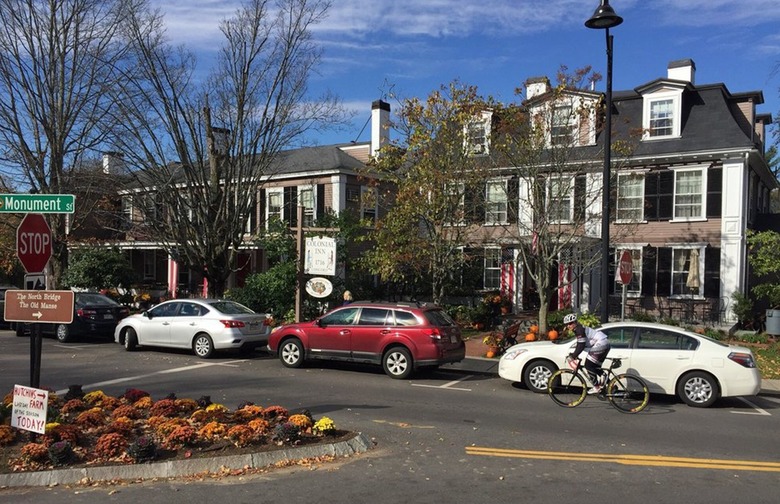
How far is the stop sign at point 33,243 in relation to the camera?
23.2 ft

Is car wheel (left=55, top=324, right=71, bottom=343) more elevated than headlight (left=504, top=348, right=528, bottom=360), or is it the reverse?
headlight (left=504, top=348, right=528, bottom=360)

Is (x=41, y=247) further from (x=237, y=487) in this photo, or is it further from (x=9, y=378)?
(x=9, y=378)

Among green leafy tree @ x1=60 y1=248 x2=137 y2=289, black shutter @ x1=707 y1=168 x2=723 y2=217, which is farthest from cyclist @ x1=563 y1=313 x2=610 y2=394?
green leafy tree @ x1=60 y1=248 x2=137 y2=289

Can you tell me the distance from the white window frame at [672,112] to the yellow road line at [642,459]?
16.9m

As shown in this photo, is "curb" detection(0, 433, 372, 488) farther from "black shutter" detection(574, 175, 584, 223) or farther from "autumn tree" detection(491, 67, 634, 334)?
"black shutter" detection(574, 175, 584, 223)

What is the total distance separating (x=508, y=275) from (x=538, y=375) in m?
13.3

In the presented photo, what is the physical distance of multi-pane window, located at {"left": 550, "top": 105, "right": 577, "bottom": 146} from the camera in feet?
56.0

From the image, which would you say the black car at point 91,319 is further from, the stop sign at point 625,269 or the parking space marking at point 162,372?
the stop sign at point 625,269

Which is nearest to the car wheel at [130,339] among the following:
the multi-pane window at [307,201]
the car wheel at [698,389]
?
the multi-pane window at [307,201]

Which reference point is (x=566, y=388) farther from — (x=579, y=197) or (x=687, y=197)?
(x=687, y=197)

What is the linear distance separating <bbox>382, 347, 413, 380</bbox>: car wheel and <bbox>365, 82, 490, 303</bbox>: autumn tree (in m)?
6.72

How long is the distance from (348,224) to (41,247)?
15313 millimetres

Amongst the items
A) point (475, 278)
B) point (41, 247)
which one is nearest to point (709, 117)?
point (475, 278)

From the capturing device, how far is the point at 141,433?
A: 7.43 metres
